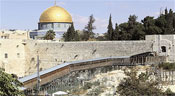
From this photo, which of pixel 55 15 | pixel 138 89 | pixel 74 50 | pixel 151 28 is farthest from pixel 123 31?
pixel 138 89

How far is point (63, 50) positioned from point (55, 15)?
1446 centimetres

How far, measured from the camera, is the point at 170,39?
20.5m

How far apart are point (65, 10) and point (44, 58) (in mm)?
15191

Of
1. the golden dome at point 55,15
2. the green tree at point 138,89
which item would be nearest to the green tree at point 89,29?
the golden dome at point 55,15

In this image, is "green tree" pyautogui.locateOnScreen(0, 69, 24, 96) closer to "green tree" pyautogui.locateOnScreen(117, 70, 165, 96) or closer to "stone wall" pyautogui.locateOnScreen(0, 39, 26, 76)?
"green tree" pyautogui.locateOnScreen(117, 70, 165, 96)

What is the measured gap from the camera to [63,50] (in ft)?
82.7

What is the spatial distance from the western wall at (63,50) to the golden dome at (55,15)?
1277 cm

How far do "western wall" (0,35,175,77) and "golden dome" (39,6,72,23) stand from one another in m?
12.8

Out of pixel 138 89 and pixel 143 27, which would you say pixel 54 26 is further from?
pixel 138 89

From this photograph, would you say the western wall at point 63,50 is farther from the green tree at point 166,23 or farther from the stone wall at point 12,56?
the green tree at point 166,23

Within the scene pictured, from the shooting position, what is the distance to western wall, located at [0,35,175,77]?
20812 mm

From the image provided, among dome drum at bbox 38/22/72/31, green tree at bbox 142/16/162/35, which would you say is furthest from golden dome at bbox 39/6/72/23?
green tree at bbox 142/16/162/35

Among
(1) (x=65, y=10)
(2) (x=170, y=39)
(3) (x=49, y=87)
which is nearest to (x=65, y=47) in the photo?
(2) (x=170, y=39)

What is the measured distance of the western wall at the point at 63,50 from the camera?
20812 millimetres
